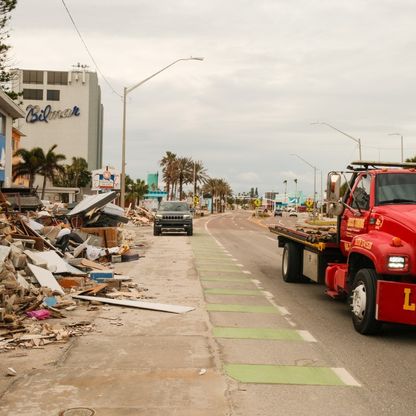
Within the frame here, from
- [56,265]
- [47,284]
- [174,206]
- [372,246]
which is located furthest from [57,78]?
[372,246]

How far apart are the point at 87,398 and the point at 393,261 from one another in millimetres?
4168

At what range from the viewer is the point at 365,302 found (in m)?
7.82

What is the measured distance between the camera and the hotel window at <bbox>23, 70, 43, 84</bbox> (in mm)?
120125

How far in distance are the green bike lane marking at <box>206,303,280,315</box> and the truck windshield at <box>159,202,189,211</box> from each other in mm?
22182

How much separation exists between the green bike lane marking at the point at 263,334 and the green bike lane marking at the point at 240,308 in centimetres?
140

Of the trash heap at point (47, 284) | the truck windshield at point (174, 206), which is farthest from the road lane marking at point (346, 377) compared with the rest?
the truck windshield at point (174, 206)

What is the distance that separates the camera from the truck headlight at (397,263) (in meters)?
7.35

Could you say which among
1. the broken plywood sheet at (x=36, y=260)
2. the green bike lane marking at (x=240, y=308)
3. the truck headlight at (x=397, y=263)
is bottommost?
the green bike lane marking at (x=240, y=308)

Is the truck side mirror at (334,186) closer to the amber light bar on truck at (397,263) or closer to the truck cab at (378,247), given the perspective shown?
the truck cab at (378,247)

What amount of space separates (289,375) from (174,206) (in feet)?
87.8

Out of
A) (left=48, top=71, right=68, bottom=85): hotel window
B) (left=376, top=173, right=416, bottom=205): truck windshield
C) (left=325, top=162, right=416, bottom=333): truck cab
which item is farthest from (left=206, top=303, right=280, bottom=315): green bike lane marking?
(left=48, top=71, right=68, bottom=85): hotel window

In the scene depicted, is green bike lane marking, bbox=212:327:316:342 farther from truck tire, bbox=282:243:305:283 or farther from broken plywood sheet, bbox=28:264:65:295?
truck tire, bbox=282:243:305:283

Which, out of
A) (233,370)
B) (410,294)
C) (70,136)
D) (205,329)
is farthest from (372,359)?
(70,136)

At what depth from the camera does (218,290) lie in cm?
1203
